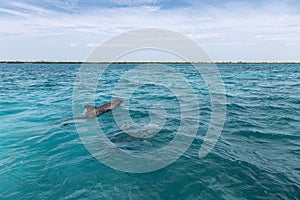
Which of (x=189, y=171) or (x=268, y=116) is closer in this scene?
(x=189, y=171)

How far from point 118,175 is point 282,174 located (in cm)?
439

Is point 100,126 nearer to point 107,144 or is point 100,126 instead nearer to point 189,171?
point 107,144

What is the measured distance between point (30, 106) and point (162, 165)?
1183 cm

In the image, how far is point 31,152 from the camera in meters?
7.09

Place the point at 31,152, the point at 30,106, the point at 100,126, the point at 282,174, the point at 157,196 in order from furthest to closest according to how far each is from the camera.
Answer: the point at 30,106
the point at 100,126
the point at 31,152
the point at 282,174
the point at 157,196

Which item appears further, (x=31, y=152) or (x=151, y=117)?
(x=151, y=117)

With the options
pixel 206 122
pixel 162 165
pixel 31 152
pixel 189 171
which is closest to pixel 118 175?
pixel 162 165

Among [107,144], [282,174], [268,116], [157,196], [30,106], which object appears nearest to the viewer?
[157,196]

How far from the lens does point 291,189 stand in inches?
193

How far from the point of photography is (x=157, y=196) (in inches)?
187

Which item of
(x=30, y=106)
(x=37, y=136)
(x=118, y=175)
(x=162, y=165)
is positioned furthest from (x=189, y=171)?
(x=30, y=106)

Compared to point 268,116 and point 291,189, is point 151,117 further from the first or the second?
point 291,189

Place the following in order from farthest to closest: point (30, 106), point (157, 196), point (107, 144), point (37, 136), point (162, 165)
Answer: point (30, 106) → point (37, 136) → point (107, 144) → point (162, 165) → point (157, 196)

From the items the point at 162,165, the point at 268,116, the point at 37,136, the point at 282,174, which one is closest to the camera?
the point at 282,174
